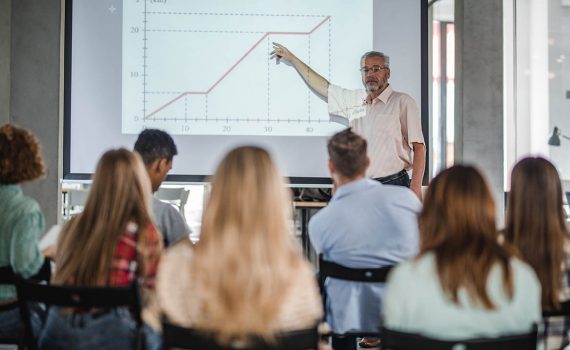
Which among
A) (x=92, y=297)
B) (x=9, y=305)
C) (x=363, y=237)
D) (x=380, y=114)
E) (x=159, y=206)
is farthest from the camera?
(x=380, y=114)

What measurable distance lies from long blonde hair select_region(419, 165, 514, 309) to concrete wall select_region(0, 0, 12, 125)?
366 centimetres

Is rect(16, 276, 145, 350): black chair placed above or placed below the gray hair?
below

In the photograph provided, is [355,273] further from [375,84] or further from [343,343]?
[375,84]

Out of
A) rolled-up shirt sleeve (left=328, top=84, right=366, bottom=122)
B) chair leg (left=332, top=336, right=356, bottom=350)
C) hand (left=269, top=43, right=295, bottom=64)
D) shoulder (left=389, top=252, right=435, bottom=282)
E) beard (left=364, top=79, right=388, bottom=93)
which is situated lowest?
chair leg (left=332, top=336, right=356, bottom=350)

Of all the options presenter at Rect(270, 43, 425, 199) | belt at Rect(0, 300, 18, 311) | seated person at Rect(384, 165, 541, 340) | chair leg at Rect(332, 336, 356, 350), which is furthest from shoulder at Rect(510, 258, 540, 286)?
presenter at Rect(270, 43, 425, 199)

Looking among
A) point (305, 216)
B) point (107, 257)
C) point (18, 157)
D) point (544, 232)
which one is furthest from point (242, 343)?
point (305, 216)

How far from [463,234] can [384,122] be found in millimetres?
2717

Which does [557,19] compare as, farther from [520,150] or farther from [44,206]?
[44,206]

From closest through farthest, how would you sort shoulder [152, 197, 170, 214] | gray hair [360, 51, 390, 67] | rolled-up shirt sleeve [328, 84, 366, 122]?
shoulder [152, 197, 170, 214] → gray hair [360, 51, 390, 67] → rolled-up shirt sleeve [328, 84, 366, 122]

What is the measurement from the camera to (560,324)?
2078 mm

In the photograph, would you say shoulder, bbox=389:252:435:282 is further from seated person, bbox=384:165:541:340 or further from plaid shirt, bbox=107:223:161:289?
→ plaid shirt, bbox=107:223:161:289

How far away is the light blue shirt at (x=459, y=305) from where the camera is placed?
1.66m

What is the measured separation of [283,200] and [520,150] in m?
4.50

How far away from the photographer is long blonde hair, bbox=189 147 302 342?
158cm
